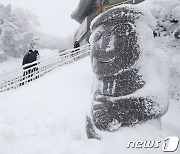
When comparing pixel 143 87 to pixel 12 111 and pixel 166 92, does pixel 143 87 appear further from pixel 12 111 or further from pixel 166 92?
pixel 12 111

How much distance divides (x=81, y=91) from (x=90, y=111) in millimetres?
3260

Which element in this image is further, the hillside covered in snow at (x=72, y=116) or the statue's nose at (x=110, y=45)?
the statue's nose at (x=110, y=45)

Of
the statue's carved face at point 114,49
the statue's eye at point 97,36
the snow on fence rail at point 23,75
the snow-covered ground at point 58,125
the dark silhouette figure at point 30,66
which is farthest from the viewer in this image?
the dark silhouette figure at point 30,66

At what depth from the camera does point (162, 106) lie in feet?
13.8

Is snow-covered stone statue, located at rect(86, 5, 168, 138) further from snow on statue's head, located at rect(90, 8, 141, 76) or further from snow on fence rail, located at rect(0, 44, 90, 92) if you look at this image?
snow on fence rail, located at rect(0, 44, 90, 92)

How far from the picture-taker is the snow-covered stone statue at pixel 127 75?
4234mm

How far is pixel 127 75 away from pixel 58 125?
82.0 inches

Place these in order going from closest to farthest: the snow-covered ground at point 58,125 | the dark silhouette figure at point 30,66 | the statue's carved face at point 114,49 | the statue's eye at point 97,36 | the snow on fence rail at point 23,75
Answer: the snow-covered ground at point 58,125 < the statue's carved face at point 114,49 < the statue's eye at point 97,36 < the snow on fence rail at point 23,75 < the dark silhouette figure at point 30,66

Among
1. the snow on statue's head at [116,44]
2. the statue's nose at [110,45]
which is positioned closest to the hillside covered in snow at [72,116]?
the snow on statue's head at [116,44]

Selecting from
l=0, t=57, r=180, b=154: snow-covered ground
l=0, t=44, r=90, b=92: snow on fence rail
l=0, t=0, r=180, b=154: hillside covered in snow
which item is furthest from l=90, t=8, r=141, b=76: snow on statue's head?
l=0, t=44, r=90, b=92: snow on fence rail

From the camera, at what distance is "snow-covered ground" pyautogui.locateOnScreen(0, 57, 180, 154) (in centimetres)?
418

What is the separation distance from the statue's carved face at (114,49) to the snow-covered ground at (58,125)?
85cm

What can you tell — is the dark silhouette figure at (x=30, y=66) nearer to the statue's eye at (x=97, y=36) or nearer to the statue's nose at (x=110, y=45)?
the statue's eye at (x=97, y=36)

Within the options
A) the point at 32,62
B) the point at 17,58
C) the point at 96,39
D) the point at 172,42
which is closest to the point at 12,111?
the point at 96,39
